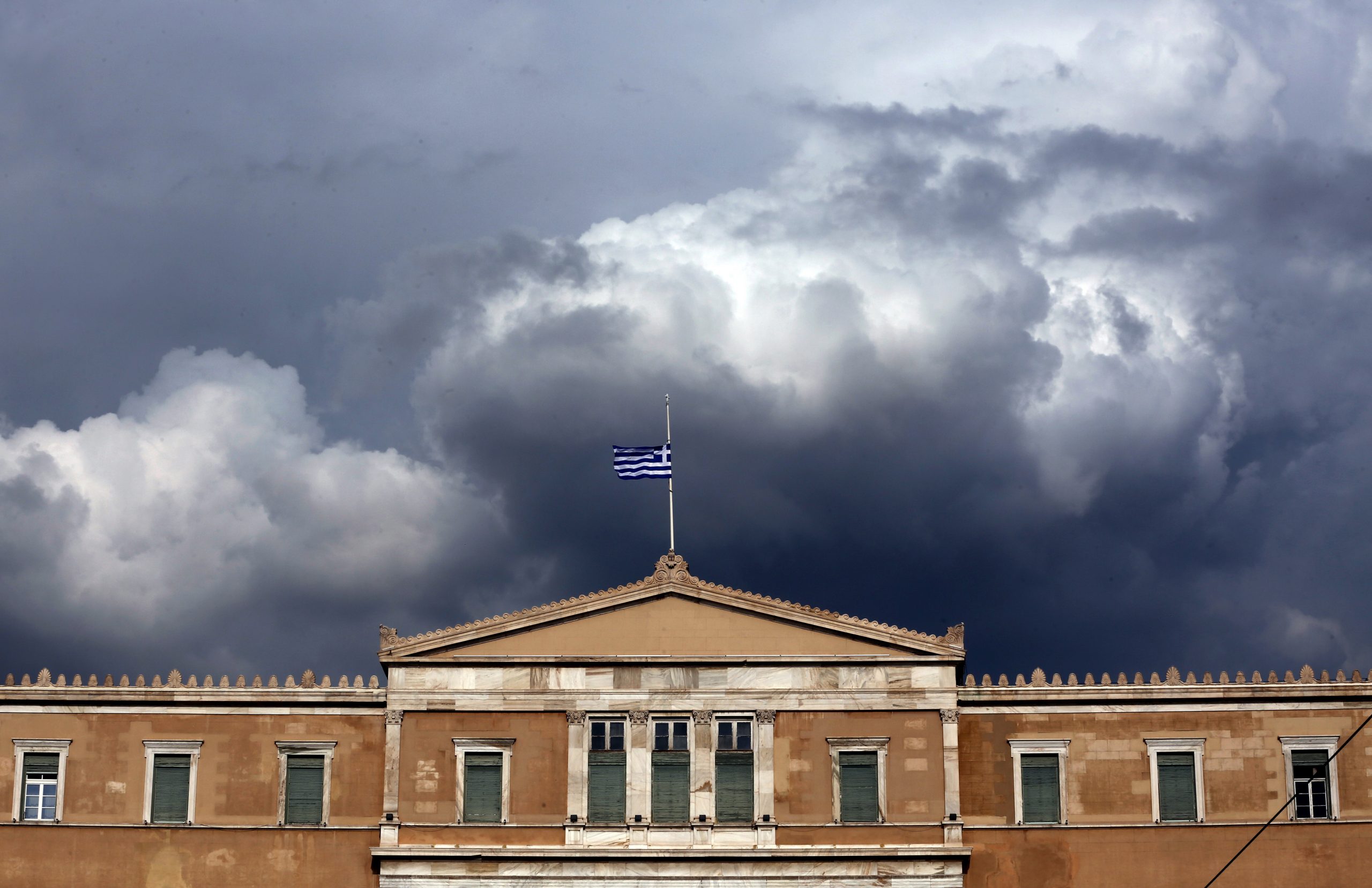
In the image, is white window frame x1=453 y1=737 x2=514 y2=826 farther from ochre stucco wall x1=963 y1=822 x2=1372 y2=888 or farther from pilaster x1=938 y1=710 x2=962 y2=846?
ochre stucco wall x1=963 y1=822 x2=1372 y2=888

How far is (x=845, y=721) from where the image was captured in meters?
56.2

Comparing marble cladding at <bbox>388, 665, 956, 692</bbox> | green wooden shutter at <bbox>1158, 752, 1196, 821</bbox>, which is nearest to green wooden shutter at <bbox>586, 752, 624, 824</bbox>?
marble cladding at <bbox>388, 665, 956, 692</bbox>

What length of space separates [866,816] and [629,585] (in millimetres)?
8832

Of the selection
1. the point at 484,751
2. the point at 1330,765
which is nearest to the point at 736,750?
the point at 484,751

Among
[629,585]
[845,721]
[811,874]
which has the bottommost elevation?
[811,874]

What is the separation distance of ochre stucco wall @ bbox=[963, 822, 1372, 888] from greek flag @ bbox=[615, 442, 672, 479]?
1294cm

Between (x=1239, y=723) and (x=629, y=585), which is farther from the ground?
(x=629, y=585)

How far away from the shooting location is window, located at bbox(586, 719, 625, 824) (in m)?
55.6

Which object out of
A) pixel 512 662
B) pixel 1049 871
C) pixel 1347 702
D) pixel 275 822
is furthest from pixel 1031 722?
pixel 275 822

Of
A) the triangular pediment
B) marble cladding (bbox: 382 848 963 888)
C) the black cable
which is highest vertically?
the triangular pediment

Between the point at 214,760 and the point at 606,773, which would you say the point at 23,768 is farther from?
the point at 606,773

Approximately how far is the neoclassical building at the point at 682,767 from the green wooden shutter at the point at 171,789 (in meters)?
0.06

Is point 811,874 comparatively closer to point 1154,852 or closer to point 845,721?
point 845,721

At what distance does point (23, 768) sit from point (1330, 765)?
35.4 m
